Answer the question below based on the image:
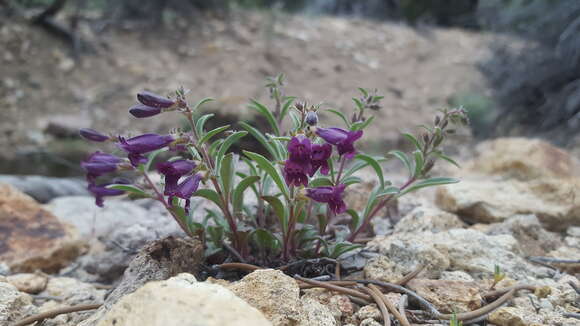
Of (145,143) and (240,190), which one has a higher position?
(145,143)

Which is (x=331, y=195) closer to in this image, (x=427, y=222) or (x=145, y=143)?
(x=145, y=143)

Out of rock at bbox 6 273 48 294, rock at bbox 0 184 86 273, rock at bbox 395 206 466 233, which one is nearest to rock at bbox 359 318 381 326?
rock at bbox 395 206 466 233

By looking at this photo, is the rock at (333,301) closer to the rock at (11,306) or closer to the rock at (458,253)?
the rock at (458,253)

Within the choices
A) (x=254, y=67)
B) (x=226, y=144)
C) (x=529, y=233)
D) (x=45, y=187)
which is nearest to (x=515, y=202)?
(x=529, y=233)

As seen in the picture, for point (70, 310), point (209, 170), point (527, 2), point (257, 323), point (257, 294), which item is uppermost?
point (527, 2)

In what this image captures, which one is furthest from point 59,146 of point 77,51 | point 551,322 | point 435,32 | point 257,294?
point 435,32

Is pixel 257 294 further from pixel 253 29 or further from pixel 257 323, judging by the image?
pixel 253 29
